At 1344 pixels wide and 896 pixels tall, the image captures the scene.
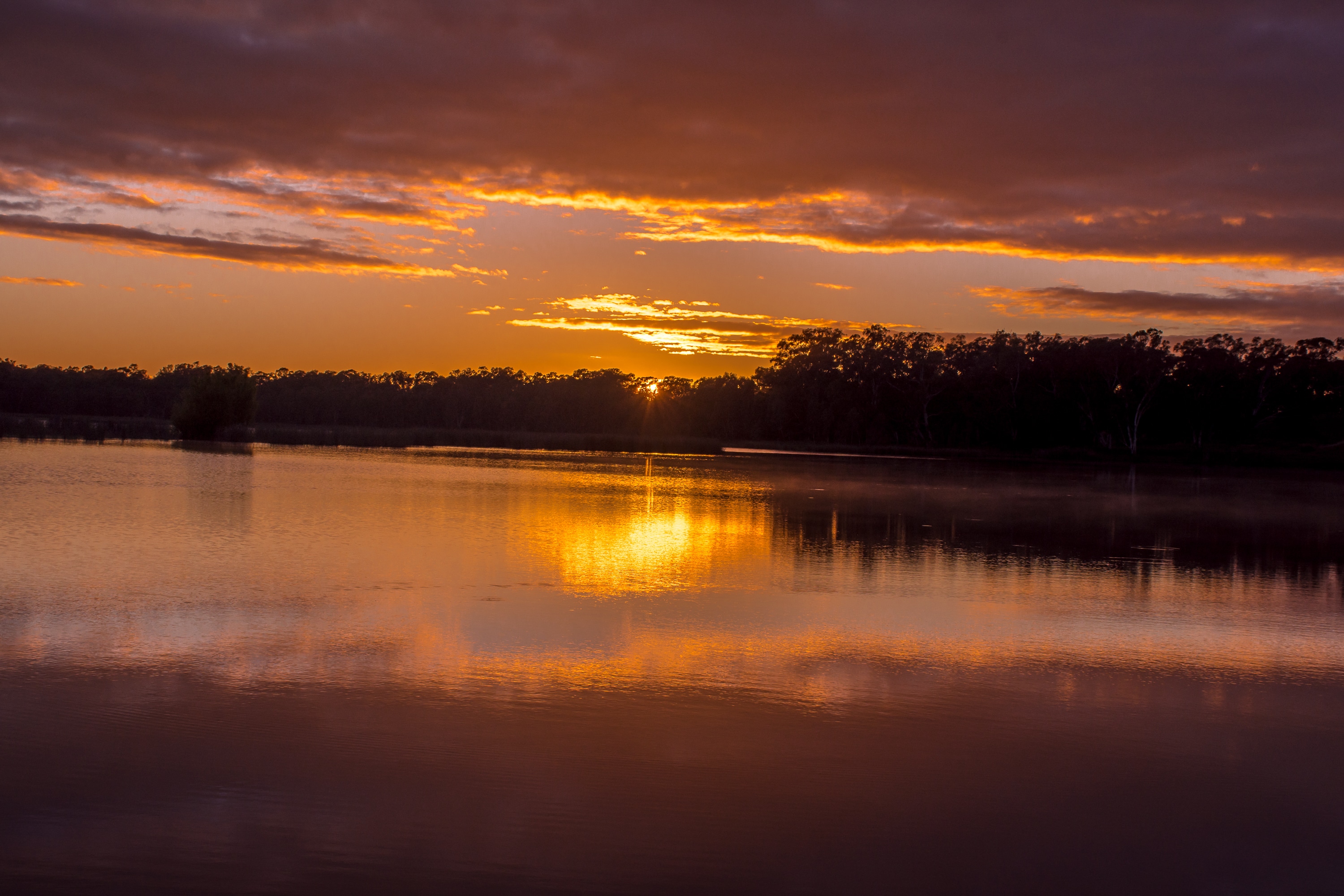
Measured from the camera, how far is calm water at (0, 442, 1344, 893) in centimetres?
514

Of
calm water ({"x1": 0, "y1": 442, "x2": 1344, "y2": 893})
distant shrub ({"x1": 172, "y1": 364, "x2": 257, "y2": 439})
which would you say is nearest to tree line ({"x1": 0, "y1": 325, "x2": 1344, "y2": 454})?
distant shrub ({"x1": 172, "y1": 364, "x2": 257, "y2": 439})

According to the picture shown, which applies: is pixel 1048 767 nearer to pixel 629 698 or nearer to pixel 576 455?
pixel 629 698

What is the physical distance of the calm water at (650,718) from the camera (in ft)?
16.9

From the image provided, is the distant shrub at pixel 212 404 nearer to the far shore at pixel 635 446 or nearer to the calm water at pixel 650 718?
the far shore at pixel 635 446

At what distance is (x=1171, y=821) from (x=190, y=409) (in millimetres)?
64698

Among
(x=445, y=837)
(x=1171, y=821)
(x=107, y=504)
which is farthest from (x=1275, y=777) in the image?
(x=107, y=504)

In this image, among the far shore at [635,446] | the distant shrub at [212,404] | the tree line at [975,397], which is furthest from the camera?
the tree line at [975,397]

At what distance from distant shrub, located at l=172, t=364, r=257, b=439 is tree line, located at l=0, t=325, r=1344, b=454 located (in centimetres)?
8

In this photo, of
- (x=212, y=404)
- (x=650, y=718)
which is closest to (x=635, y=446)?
(x=212, y=404)

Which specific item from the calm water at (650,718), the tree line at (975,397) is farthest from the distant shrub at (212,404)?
the calm water at (650,718)

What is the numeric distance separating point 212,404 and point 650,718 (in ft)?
204

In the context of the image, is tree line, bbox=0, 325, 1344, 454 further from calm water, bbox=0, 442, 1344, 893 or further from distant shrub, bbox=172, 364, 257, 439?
calm water, bbox=0, 442, 1344, 893

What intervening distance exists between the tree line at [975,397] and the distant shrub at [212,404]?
0.26ft

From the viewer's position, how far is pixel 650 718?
7.27 m
